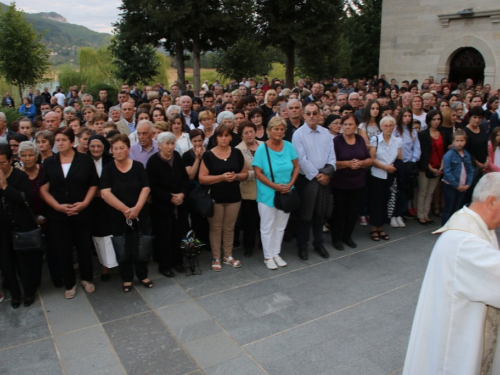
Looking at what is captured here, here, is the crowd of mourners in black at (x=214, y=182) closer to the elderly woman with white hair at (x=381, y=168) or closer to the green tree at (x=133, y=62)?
the elderly woman with white hair at (x=381, y=168)

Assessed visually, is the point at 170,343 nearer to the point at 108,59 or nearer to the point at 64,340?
the point at 64,340

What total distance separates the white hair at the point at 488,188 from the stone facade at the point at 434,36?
57.5ft

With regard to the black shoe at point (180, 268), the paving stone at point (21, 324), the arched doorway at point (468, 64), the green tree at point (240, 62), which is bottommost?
the paving stone at point (21, 324)

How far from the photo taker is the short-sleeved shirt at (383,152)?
6.74 meters

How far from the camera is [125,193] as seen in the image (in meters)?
4.98

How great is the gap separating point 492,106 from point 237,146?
7.22 meters

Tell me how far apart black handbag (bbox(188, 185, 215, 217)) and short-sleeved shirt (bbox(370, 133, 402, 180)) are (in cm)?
271

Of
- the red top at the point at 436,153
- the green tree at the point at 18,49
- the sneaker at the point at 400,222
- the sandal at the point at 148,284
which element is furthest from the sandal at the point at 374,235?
the green tree at the point at 18,49

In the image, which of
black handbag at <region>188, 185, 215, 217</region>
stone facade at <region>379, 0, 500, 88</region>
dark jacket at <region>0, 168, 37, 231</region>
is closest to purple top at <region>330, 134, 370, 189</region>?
black handbag at <region>188, 185, 215, 217</region>

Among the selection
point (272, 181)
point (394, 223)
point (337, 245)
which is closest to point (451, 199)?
point (394, 223)

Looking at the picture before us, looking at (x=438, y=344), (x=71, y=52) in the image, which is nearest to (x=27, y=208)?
(x=438, y=344)

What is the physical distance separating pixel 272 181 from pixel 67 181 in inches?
93.9

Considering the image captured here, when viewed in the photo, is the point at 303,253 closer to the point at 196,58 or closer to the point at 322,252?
the point at 322,252

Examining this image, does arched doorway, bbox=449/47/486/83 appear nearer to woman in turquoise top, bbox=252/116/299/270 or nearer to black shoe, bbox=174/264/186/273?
woman in turquoise top, bbox=252/116/299/270
